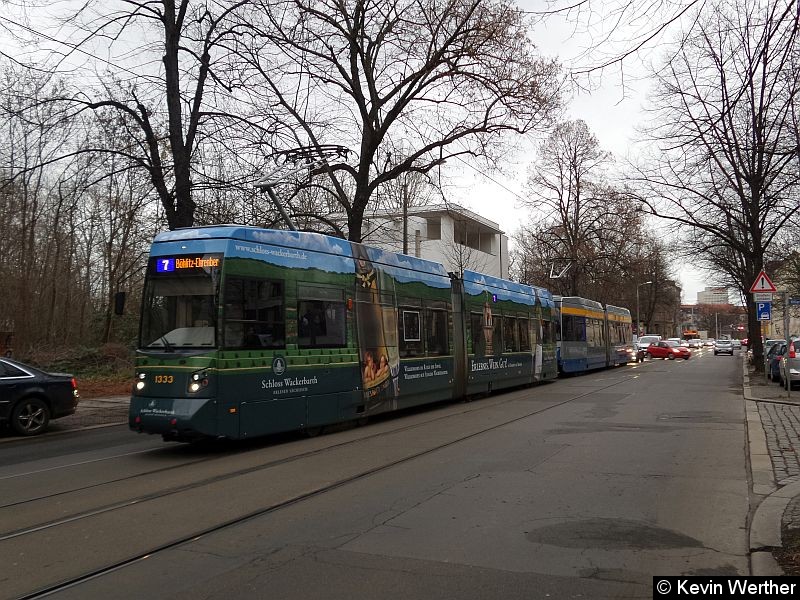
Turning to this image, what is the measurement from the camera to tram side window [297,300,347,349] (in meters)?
11.4

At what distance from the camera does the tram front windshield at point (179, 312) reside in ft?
32.5

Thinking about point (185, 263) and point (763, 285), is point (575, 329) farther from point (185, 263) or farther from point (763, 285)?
point (185, 263)

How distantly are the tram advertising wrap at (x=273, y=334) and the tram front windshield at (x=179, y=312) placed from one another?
0.06ft

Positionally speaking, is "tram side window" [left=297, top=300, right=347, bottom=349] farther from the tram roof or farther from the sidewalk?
the sidewalk

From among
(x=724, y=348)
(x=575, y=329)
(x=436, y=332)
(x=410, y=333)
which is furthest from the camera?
(x=724, y=348)

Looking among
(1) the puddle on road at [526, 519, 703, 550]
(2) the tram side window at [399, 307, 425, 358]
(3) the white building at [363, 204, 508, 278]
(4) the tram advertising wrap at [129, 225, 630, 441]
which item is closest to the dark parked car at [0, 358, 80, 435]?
(4) the tram advertising wrap at [129, 225, 630, 441]

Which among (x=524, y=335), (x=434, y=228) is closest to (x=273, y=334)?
(x=524, y=335)

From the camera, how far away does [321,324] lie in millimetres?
11898

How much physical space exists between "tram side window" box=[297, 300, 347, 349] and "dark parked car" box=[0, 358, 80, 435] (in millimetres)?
5455

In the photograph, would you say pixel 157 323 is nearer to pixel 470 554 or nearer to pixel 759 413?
pixel 470 554

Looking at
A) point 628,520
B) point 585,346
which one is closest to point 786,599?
point 628,520

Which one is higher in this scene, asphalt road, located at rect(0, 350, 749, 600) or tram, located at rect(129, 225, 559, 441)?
tram, located at rect(129, 225, 559, 441)

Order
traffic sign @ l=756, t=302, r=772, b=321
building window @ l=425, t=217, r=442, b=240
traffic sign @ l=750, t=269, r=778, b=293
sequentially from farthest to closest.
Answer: building window @ l=425, t=217, r=442, b=240, traffic sign @ l=756, t=302, r=772, b=321, traffic sign @ l=750, t=269, r=778, b=293

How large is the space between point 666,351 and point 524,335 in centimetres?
3875
